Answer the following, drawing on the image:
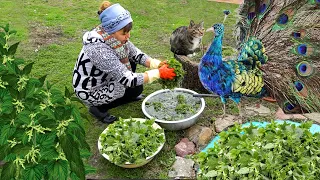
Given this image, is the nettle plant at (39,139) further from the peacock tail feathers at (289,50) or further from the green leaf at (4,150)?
the peacock tail feathers at (289,50)

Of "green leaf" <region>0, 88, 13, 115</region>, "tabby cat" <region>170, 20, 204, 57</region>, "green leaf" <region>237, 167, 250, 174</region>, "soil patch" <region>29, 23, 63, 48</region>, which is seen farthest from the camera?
"soil patch" <region>29, 23, 63, 48</region>

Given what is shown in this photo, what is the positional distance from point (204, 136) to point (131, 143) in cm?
91

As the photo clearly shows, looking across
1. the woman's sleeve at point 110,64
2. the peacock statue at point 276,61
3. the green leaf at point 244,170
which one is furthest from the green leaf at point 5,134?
the peacock statue at point 276,61

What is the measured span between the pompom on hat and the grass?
113cm

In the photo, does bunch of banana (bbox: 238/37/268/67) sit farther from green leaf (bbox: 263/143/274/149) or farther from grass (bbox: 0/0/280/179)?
green leaf (bbox: 263/143/274/149)

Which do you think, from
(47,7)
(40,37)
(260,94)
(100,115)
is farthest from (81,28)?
(260,94)

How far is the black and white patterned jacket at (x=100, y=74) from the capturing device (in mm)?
3969

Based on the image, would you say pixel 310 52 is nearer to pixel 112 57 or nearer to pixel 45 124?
pixel 112 57

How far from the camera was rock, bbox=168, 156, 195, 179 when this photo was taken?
144 inches

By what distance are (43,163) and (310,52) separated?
9.14 feet

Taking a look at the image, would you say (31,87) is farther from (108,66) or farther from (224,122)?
(224,122)

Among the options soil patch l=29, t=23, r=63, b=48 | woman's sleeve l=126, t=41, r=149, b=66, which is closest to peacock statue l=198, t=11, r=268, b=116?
woman's sleeve l=126, t=41, r=149, b=66

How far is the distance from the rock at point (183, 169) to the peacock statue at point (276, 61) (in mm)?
786

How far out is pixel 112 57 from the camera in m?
3.97
